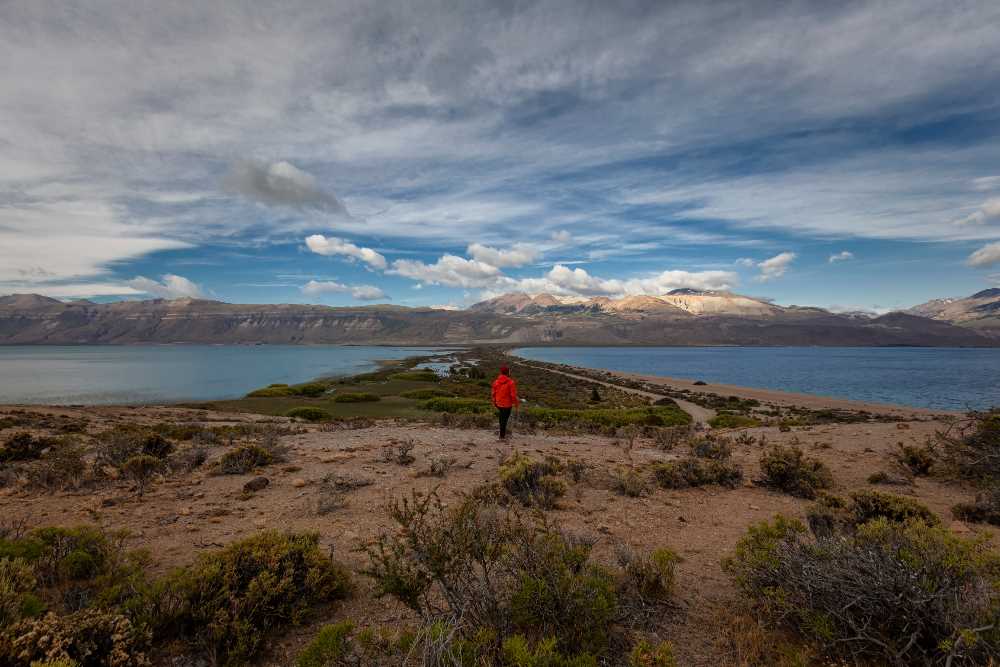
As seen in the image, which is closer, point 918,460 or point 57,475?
point 57,475

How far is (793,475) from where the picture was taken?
926 centimetres

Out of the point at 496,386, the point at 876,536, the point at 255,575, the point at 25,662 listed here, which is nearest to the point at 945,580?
the point at 876,536

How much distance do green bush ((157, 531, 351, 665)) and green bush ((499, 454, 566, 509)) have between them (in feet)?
12.5

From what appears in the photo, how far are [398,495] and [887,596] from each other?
710 centimetres

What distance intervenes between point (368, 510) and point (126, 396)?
56.7 metres

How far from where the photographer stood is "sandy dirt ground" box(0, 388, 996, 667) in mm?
4688

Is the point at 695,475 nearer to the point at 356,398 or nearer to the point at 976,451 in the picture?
the point at 976,451

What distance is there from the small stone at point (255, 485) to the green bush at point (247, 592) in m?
4.08

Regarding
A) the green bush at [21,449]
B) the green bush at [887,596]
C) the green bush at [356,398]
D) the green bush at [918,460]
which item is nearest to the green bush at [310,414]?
the green bush at [356,398]

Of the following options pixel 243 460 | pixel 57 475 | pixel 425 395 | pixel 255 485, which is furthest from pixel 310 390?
pixel 255 485

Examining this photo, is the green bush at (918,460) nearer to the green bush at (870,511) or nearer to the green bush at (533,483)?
the green bush at (870,511)

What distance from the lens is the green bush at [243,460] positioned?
9.88 m

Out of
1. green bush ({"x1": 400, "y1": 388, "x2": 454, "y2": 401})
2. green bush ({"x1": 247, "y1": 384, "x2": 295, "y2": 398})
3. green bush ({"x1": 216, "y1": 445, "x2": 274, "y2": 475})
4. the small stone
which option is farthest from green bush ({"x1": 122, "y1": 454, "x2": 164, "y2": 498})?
green bush ({"x1": 247, "y1": 384, "x2": 295, "y2": 398})

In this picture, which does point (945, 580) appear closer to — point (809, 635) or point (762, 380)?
point (809, 635)
